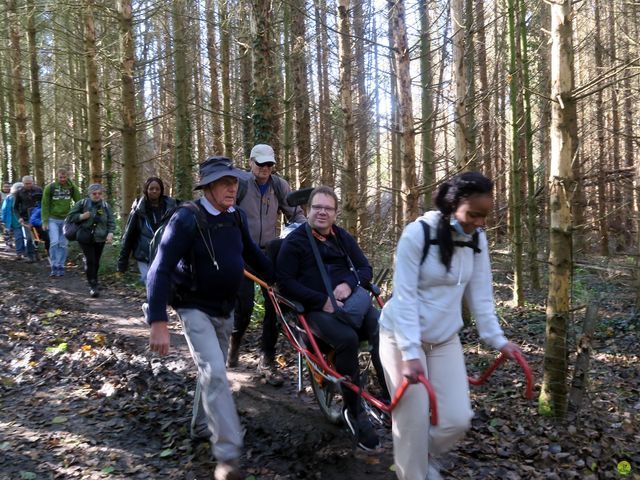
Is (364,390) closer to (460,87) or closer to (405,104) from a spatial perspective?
(405,104)

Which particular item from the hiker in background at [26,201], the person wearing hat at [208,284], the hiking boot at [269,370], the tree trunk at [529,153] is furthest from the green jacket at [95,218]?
the tree trunk at [529,153]

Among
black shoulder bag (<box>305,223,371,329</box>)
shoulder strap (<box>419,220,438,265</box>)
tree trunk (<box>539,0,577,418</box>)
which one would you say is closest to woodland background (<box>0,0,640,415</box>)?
tree trunk (<box>539,0,577,418</box>)

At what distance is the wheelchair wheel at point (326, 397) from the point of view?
4.53 meters

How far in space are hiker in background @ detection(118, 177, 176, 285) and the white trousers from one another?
3212mm

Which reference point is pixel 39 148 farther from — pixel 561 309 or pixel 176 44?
pixel 561 309

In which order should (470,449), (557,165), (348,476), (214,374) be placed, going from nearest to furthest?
(214,374) < (348,476) < (470,449) < (557,165)

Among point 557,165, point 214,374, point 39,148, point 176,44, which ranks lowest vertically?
point 214,374

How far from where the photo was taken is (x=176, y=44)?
581 inches

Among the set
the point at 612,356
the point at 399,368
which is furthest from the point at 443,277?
the point at 612,356

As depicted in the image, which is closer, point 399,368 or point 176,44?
point 399,368

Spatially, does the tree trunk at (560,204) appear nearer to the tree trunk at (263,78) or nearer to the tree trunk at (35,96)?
the tree trunk at (263,78)

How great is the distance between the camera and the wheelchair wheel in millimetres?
4531

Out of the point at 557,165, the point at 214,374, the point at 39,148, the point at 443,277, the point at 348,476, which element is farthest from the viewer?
the point at 39,148

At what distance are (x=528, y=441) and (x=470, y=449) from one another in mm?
561
